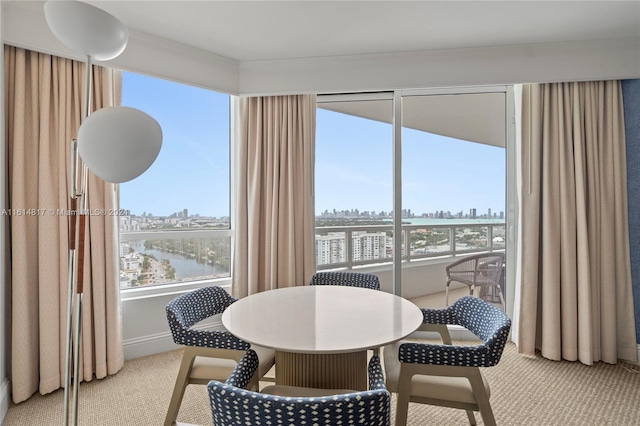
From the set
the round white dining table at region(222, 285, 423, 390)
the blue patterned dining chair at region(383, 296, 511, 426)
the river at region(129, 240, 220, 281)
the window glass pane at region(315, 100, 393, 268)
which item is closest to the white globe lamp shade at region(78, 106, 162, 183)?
the round white dining table at region(222, 285, 423, 390)

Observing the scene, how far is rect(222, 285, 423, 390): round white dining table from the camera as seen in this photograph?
1.43 metres

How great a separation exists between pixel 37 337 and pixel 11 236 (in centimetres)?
70

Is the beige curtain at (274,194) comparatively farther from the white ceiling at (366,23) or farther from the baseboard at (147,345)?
the baseboard at (147,345)

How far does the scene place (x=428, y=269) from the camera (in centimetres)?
341

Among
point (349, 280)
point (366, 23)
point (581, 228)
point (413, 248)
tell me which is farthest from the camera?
point (413, 248)

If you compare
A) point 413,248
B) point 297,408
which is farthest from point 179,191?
point 297,408

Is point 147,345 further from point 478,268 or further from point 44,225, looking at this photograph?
A: point 478,268

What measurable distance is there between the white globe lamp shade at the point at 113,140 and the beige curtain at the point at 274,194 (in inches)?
79.5

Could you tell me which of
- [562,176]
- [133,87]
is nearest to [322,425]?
[562,176]

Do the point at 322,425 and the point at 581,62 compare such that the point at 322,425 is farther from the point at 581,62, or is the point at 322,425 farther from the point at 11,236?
the point at 581,62

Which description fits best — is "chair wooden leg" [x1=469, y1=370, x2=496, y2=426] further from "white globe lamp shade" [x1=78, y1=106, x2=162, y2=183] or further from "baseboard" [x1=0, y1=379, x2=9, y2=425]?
"baseboard" [x1=0, y1=379, x2=9, y2=425]

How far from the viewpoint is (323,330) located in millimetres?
1558

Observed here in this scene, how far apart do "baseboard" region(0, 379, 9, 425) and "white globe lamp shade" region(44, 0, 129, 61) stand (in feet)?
6.93

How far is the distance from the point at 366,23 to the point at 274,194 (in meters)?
1.57
